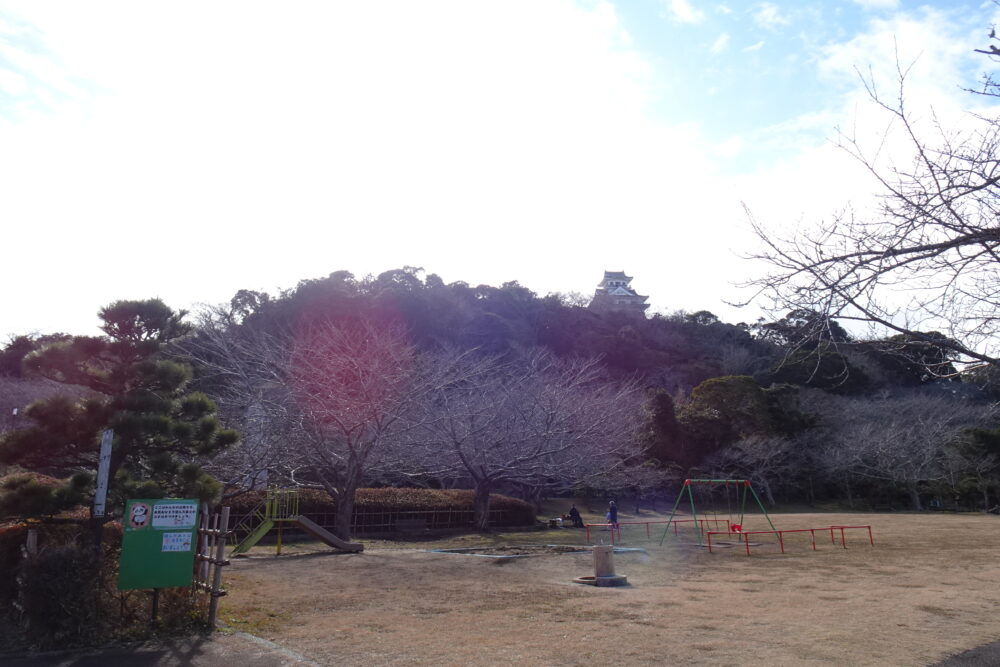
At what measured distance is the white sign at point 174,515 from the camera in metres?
7.23

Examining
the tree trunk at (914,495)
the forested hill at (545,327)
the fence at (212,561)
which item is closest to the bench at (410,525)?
the fence at (212,561)

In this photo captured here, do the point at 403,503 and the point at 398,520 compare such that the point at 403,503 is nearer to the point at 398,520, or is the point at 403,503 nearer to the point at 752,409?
the point at 398,520

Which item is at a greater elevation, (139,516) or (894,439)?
(894,439)

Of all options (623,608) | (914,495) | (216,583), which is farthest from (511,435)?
(914,495)

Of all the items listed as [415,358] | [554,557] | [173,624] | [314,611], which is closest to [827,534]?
[554,557]

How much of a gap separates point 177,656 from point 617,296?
7950 cm

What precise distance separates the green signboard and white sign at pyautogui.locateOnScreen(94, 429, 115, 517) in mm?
255

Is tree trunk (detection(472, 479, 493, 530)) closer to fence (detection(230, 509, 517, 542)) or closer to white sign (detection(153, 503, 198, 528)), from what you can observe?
fence (detection(230, 509, 517, 542))

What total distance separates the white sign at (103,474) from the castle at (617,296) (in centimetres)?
5710

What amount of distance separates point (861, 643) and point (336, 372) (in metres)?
16.0

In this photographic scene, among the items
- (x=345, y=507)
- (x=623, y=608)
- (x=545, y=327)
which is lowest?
(x=623, y=608)

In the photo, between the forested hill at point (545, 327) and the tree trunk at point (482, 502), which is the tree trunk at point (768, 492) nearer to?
the forested hill at point (545, 327)

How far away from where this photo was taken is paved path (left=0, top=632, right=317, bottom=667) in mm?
5992

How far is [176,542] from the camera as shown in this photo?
720 cm
